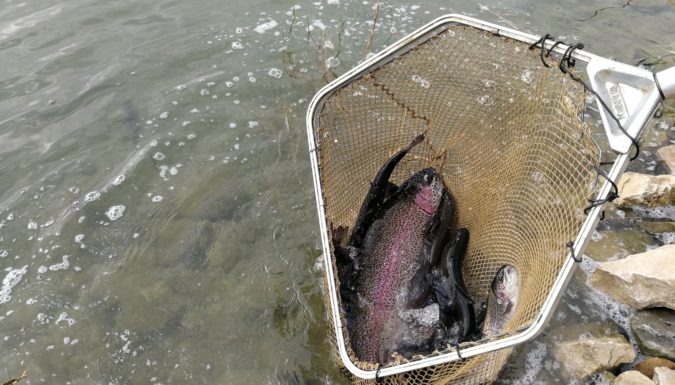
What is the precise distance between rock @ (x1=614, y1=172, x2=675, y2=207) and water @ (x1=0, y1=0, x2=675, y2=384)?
885 mm

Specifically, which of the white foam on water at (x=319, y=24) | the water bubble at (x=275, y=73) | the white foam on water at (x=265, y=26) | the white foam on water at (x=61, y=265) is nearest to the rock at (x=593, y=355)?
the white foam on water at (x=61, y=265)

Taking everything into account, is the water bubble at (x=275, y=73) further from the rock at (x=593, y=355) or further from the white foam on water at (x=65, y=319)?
the rock at (x=593, y=355)

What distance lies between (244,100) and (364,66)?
7.70 feet

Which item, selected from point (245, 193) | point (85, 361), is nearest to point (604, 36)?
point (245, 193)

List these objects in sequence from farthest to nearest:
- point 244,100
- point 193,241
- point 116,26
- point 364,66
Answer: point 116,26 < point 244,100 < point 193,241 < point 364,66

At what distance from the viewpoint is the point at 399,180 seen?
3900 millimetres

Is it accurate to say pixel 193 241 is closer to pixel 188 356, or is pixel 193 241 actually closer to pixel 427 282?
pixel 188 356

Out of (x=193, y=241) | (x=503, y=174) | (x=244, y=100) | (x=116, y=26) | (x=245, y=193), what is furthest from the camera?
(x=116, y=26)

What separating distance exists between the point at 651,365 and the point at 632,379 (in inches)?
10.6

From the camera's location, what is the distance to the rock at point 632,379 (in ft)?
8.83

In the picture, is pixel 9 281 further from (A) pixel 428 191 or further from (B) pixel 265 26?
(B) pixel 265 26

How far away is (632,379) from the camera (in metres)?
2.73

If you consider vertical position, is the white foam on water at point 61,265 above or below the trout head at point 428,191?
below

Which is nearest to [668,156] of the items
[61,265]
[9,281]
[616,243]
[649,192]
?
[649,192]
